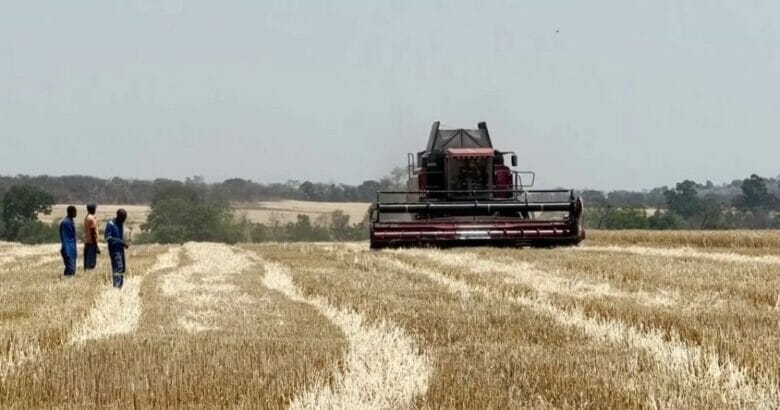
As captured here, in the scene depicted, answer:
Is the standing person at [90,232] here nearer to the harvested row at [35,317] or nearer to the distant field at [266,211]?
the harvested row at [35,317]

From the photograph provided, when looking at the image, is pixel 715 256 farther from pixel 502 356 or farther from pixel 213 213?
pixel 213 213

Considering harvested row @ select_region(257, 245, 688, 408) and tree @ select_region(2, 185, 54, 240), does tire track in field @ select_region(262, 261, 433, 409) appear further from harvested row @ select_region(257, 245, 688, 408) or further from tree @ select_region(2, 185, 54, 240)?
tree @ select_region(2, 185, 54, 240)

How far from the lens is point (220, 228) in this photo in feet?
256

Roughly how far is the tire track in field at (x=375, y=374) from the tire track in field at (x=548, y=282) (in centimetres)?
355

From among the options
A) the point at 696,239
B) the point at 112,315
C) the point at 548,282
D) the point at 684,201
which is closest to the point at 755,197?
the point at 684,201

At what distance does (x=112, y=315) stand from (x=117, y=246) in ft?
15.8

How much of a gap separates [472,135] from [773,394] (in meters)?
21.5

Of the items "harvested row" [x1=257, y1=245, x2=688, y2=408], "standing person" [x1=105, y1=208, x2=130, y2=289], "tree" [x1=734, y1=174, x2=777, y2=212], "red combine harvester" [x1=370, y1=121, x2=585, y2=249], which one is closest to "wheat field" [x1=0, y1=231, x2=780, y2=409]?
"harvested row" [x1=257, y1=245, x2=688, y2=408]

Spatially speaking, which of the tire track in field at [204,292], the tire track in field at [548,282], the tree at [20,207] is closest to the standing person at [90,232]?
the tire track in field at [204,292]

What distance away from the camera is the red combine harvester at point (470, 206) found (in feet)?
74.5

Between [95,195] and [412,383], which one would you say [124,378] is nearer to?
[412,383]

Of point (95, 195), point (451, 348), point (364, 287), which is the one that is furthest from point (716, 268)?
point (95, 195)

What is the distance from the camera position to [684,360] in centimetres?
638

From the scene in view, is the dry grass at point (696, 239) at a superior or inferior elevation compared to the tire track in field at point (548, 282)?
inferior
